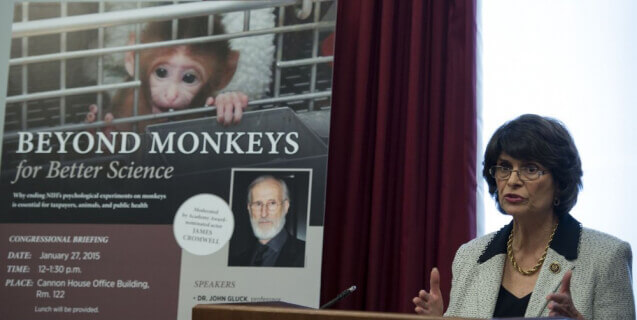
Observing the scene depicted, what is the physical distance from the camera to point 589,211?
3.58 meters

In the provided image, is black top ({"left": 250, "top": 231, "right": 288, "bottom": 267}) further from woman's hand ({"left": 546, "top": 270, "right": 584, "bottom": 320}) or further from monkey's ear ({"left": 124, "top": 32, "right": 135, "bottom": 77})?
woman's hand ({"left": 546, "top": 270, "right": 584, "bottom": 320})

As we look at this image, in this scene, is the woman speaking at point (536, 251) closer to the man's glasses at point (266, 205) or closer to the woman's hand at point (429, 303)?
the woman's hand at point (429, 303)

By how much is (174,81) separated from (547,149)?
65.5 inches

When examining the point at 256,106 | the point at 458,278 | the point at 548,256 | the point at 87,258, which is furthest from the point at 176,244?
the point at 548,256

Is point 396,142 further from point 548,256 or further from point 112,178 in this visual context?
point 548,256

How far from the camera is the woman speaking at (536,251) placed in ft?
7.60

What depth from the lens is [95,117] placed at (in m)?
3.59

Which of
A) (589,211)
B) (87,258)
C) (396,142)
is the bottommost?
(87,258)

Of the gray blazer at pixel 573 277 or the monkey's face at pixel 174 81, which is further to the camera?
the monkey's face at pixel 174 81

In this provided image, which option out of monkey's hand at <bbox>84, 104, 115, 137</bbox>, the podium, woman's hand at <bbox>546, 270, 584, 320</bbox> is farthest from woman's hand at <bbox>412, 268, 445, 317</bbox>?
monkey's hand at <bbox>84, 104, 115, 137</bbox>

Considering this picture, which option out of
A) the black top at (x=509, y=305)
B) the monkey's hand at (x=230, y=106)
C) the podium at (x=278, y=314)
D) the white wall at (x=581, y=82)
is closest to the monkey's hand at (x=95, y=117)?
the monkey's hand at (x=230, y=106)

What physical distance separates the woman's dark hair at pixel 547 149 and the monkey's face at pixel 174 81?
4.68 ft

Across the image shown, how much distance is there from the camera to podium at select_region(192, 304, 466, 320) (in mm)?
1557

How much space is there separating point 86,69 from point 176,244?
82 centimetres
